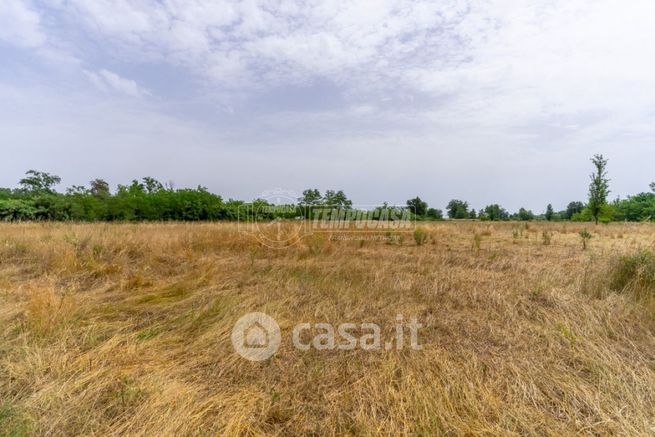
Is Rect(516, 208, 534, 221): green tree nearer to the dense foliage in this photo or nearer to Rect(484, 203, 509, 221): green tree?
Rect(484, 203, 509, 221): green tree

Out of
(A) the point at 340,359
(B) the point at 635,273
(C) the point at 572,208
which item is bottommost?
(A) the point at 340,359

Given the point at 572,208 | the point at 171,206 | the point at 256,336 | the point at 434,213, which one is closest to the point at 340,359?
the point at 256,336

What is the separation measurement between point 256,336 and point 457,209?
144 feet

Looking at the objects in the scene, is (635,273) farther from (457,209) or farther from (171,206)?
(457,209)

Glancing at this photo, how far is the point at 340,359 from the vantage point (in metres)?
2.32

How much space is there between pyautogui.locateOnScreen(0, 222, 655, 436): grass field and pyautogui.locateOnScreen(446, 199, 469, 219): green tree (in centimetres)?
3871

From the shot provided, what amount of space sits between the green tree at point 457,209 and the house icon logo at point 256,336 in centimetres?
4158

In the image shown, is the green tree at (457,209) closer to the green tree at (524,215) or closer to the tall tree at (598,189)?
the green tree at (524,215)

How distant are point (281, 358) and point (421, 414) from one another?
1.17 metres

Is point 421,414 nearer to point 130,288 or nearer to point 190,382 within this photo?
point 190,382

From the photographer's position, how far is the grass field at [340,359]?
1.64 m

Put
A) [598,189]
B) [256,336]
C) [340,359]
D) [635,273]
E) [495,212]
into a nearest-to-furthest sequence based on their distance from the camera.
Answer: [340,359], [256,336], [635,273], [598,189], [495,212]

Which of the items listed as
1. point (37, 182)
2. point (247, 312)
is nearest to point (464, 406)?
point (247, 312)

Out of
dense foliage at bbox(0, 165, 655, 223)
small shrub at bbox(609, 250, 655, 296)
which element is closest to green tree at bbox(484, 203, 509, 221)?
dense foliage at bbox(0, 165, 655, 223)
